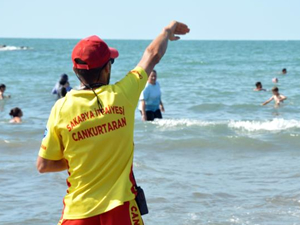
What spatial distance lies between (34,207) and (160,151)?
13.2 ft

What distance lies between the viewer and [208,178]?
800 cm

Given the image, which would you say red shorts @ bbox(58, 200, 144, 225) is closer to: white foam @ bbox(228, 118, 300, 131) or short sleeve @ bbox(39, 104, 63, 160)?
short sleeve @ bbox(39, 104, 63, 160)

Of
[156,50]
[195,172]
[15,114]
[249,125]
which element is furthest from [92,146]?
[15,114]

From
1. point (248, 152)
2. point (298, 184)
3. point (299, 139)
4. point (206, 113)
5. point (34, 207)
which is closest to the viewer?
point (34, 207)

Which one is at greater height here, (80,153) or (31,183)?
(80,153)

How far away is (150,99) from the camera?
11.0 m

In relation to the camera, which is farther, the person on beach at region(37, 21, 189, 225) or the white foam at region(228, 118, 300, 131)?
the white foam at region(228, 118, 300, 131)

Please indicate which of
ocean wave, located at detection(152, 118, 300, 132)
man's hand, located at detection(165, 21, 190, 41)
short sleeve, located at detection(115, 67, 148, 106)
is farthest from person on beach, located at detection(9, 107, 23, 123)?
short sleeve, located at detection(115, 67, 148, 106)

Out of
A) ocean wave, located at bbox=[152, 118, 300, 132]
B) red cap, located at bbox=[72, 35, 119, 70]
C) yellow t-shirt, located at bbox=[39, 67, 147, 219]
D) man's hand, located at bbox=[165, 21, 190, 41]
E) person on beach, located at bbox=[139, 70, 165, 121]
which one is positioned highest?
man's hand, located at bbox=[165, 21, 190, 41]

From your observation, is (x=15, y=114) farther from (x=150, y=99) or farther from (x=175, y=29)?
(x=175, y=29)

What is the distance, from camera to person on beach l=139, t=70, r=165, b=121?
1081 cm

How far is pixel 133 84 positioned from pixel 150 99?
819 cm

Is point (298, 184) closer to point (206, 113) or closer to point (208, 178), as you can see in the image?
point (208, 178)

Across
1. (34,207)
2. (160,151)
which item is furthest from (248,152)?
(34,207)
